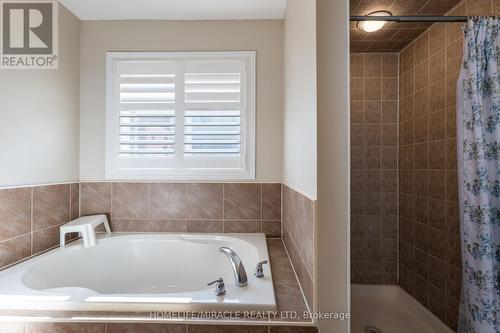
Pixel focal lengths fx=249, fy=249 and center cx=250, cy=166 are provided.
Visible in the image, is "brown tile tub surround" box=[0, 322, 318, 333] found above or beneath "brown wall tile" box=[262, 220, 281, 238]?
beneath

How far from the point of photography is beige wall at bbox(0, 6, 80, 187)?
60.3 inches

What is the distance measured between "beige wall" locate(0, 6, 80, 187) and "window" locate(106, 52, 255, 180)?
11.0 inches

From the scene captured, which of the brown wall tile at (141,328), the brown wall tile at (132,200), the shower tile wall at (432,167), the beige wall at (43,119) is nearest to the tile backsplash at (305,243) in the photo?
the brown wall tile at (141,328)

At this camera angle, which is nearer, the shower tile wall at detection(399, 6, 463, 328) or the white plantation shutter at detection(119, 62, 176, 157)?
the shower tile wall at detection(399, 6, 463, 328)

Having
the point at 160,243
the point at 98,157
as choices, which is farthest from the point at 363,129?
the point at 98,157

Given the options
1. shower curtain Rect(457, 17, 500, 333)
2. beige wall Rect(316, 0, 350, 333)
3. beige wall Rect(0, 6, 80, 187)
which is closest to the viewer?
beige wall Rect(316, 0, 350, 333)

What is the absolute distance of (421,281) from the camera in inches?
78.0

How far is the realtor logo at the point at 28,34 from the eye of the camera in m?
1.58

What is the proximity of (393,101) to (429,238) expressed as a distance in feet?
3.90

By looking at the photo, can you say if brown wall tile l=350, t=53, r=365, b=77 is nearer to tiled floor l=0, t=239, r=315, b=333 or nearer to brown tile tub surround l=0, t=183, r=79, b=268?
tiled floor l=0, t=239, r=315, b=333

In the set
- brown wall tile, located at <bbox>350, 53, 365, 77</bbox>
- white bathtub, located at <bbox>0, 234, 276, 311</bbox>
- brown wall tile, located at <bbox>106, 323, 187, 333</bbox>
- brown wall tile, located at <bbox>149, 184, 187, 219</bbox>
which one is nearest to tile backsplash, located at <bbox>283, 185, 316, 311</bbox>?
white bathtub, located at <bbox>0, 234, 276, 311</bbox>

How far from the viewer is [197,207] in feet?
6.84

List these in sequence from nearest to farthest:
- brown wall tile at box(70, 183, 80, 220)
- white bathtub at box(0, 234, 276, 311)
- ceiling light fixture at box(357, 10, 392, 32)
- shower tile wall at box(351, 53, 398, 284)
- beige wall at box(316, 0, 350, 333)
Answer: beige wall at box(316, 0, 350, 333)
white bathtub at box(0, 234, 276, 311)
ceiling light fixture at box(357, 10, 392, 32)
brown wall tile at box(70, 183, 80, 220)
shower tile wall at box(351, 53, 398, 284)

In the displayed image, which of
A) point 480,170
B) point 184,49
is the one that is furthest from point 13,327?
point 480,170
